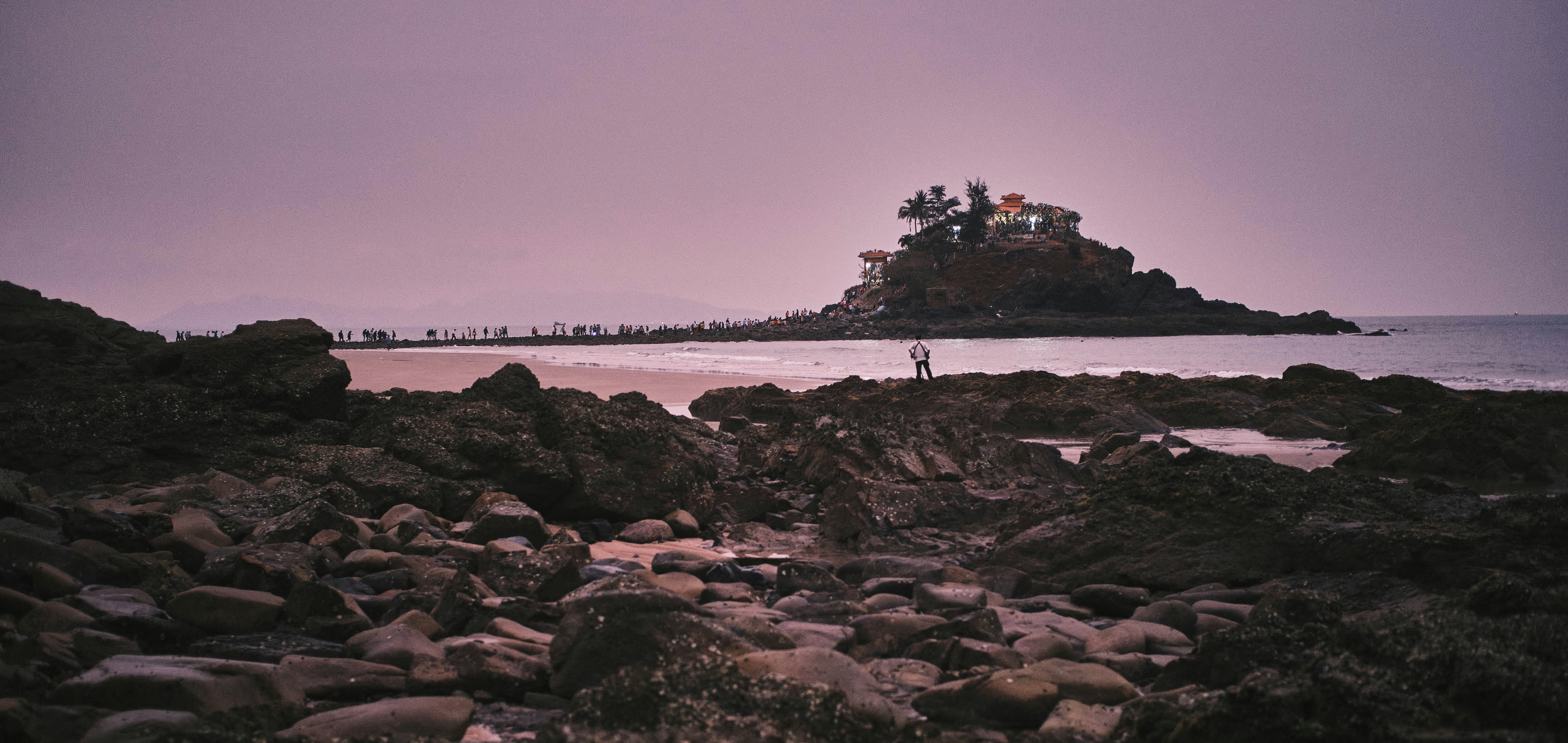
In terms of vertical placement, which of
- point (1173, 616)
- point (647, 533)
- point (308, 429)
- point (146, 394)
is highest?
point (146, 394)

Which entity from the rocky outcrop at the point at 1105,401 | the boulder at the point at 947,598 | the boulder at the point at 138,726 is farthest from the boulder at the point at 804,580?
the rocky outcrop at the point at 1105,401

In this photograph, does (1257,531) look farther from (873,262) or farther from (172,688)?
(873,262)

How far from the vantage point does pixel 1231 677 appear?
10.3 ft

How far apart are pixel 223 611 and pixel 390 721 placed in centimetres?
158

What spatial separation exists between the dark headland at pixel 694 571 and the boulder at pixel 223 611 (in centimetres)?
2

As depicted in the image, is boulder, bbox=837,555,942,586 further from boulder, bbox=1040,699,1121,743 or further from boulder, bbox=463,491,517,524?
boulder, bbox=463,491,517,524

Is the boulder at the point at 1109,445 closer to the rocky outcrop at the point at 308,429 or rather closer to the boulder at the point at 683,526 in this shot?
the rocky outcrop at the point at 308,429

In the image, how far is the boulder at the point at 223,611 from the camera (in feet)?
12.3

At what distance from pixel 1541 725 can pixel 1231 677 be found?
964 mm

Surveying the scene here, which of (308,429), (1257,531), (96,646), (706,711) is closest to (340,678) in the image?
(96,646)

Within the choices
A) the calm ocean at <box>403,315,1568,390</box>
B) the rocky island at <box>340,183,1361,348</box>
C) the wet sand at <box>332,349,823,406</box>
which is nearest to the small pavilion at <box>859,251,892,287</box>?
the rocky island at <box>340,183,1361,348</box>

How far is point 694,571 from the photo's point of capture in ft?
16.9

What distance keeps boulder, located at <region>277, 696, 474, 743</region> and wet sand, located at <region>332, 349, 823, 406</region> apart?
13.3 meters

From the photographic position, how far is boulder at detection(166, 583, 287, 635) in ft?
12.3
